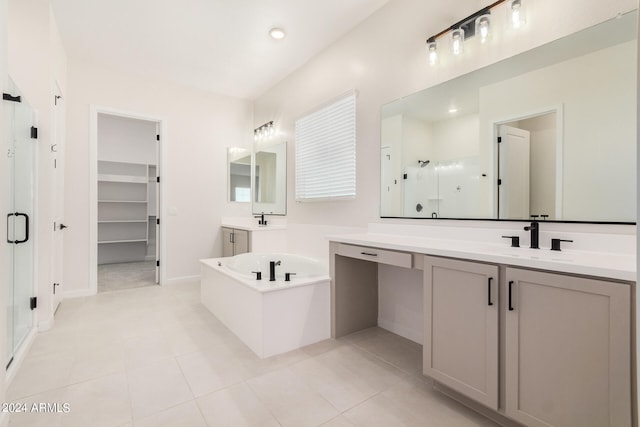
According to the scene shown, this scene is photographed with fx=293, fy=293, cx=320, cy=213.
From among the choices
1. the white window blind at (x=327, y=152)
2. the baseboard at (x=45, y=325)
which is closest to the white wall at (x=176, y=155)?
the baseboard at (x=45, y=325)

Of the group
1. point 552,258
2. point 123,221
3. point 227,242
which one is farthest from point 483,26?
point 123,221

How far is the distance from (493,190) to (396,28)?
1.64m

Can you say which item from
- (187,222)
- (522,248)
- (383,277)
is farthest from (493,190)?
(187,222)

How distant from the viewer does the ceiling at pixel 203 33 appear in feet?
8.75

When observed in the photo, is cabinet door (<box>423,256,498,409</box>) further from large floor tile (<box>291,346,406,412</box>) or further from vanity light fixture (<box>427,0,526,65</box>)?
vanity light fixture (<box>427,0,526,65</box>)

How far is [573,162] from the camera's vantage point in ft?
5.23

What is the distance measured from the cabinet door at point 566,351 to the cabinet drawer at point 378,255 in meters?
0.60

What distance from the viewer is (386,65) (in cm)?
262

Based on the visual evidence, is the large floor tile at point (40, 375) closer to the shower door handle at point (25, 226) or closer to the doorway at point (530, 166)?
the shower door handle at point (25, 226)

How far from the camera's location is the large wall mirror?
1461 mm

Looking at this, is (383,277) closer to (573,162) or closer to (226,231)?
(573,162)

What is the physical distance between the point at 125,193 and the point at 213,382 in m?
5.42

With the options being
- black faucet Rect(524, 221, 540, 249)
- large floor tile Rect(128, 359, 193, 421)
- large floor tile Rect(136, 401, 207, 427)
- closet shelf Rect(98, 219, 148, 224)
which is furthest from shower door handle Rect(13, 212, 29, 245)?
closet shelf Rect(98, 219, 148, 224)

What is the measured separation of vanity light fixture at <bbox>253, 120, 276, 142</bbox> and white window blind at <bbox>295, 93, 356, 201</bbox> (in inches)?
27.3
